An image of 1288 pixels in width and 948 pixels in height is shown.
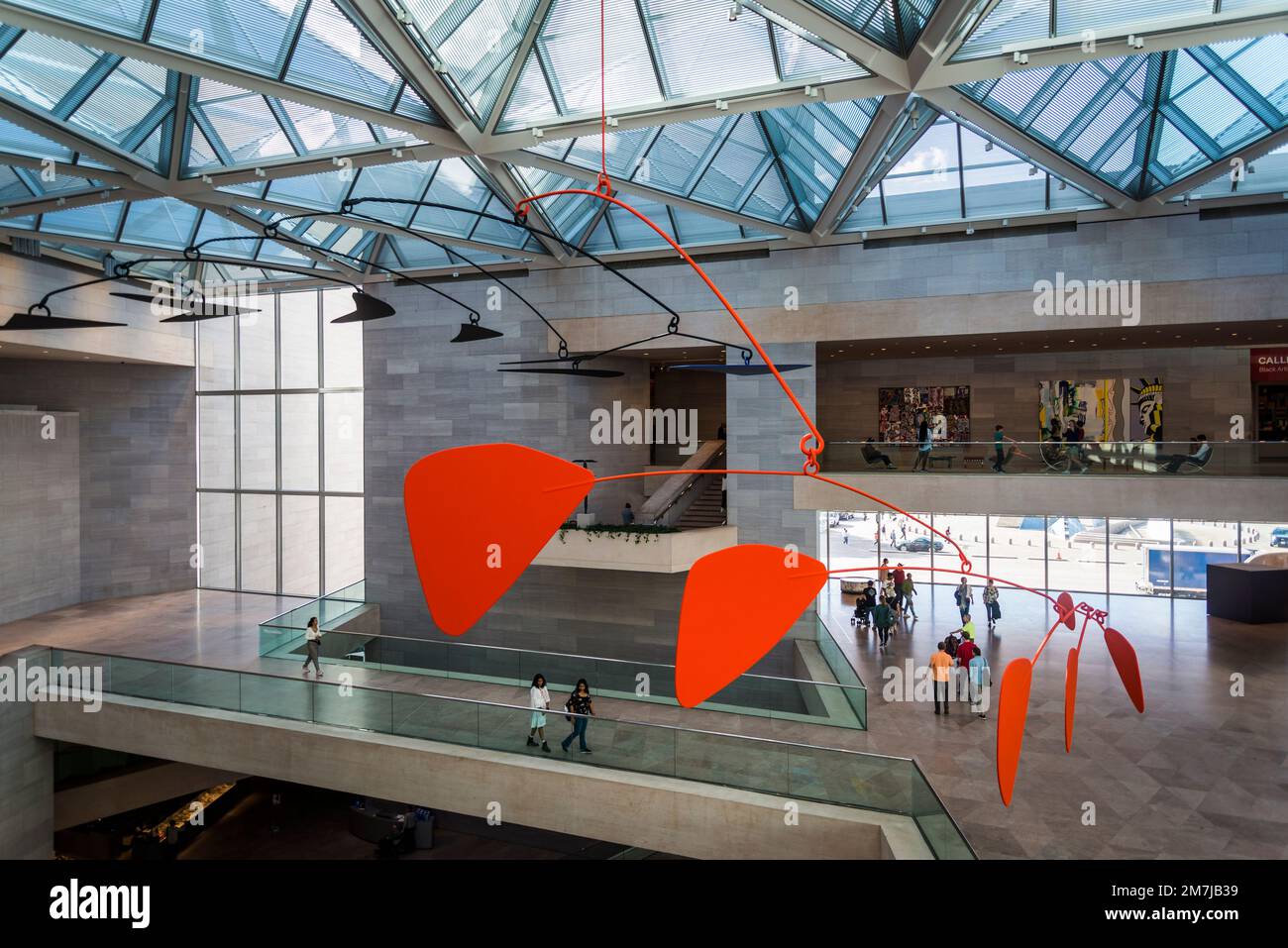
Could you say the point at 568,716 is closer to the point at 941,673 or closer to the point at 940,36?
the point at 941,673

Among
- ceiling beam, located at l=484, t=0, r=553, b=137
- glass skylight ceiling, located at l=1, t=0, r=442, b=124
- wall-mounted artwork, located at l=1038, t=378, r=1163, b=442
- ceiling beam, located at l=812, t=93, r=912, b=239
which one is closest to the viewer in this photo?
glass skylight ceiling, located at l=1, t=0, r=442, b=124

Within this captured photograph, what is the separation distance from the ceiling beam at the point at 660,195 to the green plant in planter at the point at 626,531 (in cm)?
830

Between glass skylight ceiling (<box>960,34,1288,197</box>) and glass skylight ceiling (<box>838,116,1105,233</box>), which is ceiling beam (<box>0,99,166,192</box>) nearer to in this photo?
glass skylight ceiling (<box>960,34,1288,197</box>)

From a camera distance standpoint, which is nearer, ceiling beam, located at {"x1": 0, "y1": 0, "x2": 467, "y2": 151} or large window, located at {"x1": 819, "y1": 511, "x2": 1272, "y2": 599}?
ceiling beam, located at {"x1": 0, "y1": 0, "x2": 467, "y2": 151}

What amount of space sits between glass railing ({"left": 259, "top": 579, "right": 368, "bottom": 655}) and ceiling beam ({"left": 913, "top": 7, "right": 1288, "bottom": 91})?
19.0 m

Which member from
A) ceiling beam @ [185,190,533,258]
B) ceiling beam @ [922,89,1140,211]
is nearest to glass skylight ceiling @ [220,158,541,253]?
ceiling beam @ [185,190,533,258]

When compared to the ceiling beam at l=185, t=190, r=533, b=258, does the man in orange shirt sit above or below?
below

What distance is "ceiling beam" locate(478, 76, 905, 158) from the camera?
12.2 metres

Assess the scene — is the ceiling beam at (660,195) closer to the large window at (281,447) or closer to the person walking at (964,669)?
the person walking at (964,669)

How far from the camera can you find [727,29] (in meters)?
12.1

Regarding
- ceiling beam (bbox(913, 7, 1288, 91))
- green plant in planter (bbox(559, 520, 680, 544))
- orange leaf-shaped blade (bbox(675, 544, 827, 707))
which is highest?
ceiling beam (bbox(913, 7, 1288, 91))

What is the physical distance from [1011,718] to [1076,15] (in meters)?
10.2

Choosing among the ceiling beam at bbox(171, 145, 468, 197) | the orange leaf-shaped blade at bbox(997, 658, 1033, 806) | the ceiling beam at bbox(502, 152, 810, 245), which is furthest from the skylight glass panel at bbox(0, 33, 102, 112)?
the orange leaf-shaped blade at bbox(997, 658, 1033, 806)

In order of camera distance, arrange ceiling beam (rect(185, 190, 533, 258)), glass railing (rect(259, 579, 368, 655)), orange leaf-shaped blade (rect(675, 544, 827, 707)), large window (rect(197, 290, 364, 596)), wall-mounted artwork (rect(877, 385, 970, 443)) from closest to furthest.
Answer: orange leaf-shaped blade (rect(675, 544, 827, 707)) < ceiling beam (rect(185, 190, 533, 258)) < glass railing (rect(259, 579, 368, 655)) < wall-mounted artwork (rect(877, 385, 970, 443)) < large window (rect(197, 290, 364, 596))
